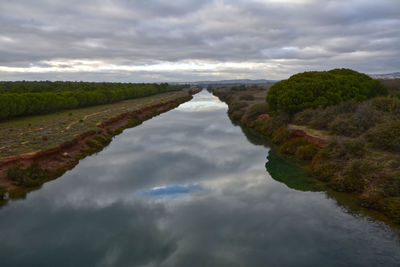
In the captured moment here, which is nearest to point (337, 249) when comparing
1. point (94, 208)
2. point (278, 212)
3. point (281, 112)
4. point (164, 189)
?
point (278, 212)

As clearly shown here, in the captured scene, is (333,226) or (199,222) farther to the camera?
(199,222)

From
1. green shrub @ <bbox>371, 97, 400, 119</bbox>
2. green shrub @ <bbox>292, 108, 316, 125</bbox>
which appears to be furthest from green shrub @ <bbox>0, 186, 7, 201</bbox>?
green shrub @ <bbox>371, 97, 400, 119</bbox>

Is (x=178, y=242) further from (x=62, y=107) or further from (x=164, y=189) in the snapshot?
(x=62, y=107)

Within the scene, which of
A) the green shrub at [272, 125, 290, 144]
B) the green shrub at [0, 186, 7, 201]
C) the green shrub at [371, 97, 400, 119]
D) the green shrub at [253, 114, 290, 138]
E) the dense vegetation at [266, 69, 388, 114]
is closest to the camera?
the green shrub at [0, 186, 7, 201]

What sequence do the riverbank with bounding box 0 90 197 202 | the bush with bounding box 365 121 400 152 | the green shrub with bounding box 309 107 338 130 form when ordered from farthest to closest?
the green shrub with bounding box 309 107 338 130
the bush with bounding box 365 121 400 152
the riverbank with bounding box 0 90 197 202

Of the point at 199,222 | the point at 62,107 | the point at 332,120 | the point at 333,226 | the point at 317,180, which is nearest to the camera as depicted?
the point at 333,226

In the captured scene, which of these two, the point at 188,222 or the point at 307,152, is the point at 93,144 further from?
the point at 307,152

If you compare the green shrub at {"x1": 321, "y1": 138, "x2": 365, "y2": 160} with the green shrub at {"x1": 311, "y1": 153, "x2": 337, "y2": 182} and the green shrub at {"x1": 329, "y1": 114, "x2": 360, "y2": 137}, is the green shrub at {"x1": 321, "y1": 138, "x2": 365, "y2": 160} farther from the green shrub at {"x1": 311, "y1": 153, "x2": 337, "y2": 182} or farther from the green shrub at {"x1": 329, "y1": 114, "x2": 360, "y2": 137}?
the green shrub at {"x1": 329, "y1": 114, "x2": 360, "y2": 137}
